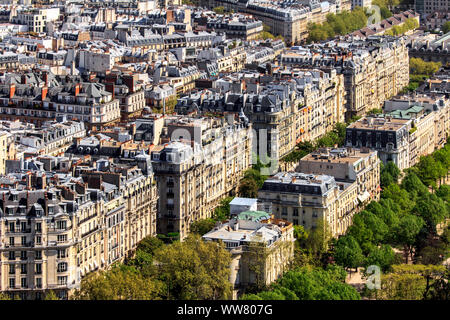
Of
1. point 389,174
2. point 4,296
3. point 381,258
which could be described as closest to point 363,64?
point 389,174

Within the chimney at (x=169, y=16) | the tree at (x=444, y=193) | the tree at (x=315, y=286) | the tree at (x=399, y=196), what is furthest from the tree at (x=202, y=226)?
the chimney at (x=169, y=16)

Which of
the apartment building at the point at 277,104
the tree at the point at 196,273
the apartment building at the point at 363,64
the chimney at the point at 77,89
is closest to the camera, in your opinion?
the tree at the point at 196,273

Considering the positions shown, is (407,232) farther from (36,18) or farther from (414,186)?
(36,18)

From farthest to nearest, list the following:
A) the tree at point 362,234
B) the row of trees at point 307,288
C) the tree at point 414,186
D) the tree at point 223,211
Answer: the tree at point 414,186
the tree at point 223,211
the tree at point 362,234
the row of trees at point 307,288

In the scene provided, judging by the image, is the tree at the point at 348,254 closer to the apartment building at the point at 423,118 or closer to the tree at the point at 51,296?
the tree at the point at 51,296

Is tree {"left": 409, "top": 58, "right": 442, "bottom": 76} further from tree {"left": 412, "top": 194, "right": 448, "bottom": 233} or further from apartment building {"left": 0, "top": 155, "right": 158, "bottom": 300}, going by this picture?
apartment building {"left": 0, "top": 155, "right": 158, "bottom": 300}

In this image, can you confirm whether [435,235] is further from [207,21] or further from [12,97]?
[207,21]

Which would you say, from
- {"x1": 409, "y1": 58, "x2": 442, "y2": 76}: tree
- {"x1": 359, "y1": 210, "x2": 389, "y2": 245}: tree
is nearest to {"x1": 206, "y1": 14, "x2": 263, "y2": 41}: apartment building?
{"x1": 409, "y1": 58, "x2": 442, "y2": 76}: tree
